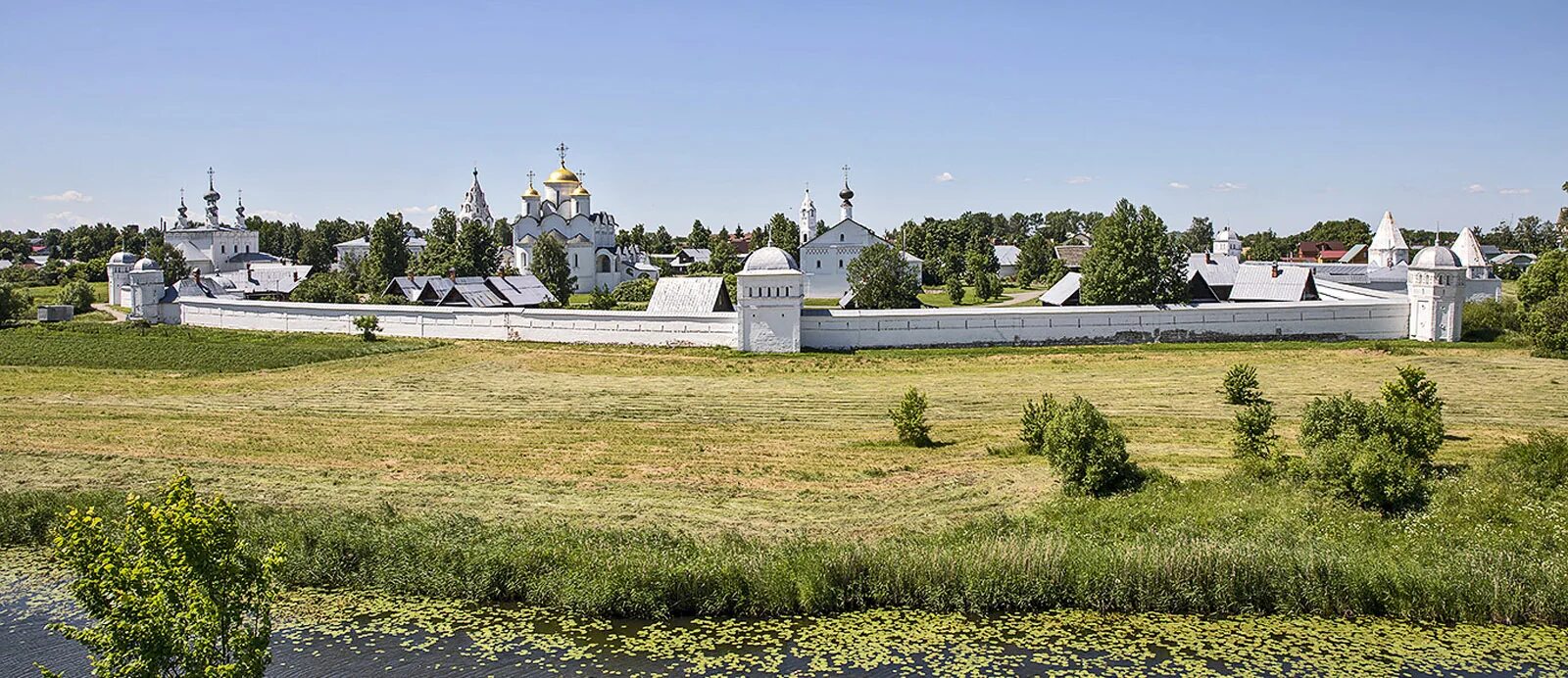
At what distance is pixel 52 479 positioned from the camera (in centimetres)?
1630

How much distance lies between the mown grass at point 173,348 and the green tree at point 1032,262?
1490 inches

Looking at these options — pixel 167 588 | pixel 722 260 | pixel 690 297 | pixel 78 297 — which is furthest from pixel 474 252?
pixel 167 588

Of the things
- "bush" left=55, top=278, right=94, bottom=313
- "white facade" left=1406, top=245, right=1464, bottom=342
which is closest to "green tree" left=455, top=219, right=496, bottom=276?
"bush" left=55, top=278, right=94, bottom=313

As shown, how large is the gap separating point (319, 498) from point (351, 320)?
21559mm

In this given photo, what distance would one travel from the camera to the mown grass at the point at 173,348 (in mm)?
30200

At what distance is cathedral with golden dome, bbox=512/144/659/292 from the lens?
2176 inches

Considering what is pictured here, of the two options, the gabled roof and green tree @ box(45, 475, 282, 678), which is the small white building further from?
green tree @ box(45, 475, 282, 678)

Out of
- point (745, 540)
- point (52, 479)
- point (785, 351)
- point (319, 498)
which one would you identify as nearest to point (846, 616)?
point (745, 540)

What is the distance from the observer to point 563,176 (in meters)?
61.2

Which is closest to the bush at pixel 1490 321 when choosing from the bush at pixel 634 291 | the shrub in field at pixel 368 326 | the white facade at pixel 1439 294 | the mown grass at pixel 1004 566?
the white facade at pixel 1439 294

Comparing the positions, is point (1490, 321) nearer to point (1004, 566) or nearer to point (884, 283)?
point (884, 283)

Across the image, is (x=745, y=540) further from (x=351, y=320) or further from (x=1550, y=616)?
(x=351, y=320)

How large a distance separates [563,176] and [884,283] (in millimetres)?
28068

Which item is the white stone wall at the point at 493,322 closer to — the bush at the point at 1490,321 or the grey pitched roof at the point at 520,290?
the grey pitched roof at the point at 520,290
